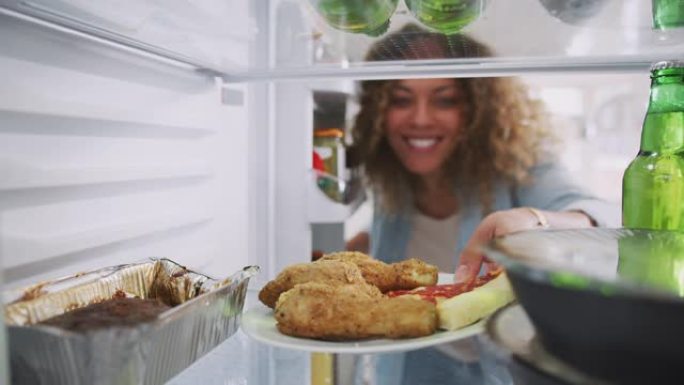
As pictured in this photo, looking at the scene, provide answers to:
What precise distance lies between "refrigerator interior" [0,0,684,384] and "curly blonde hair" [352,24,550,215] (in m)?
0.31

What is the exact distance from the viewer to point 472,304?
2.29 feet

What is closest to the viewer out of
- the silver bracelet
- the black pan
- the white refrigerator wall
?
the black pan

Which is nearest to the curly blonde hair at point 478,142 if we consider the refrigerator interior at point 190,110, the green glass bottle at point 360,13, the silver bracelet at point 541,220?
the refrigerator interior at point 190,110

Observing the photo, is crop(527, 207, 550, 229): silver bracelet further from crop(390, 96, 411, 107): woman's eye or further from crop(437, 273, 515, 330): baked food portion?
crop(390, 96, 411, 107): woman's eye

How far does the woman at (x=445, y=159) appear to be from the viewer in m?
1.64

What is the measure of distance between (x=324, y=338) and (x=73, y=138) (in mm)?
365

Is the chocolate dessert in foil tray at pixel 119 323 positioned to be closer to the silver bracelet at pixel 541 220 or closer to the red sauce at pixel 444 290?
the red sauce at pixel 444 290

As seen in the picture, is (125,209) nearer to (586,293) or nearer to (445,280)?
(445,280)

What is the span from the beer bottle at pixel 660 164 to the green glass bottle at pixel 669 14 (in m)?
0.11

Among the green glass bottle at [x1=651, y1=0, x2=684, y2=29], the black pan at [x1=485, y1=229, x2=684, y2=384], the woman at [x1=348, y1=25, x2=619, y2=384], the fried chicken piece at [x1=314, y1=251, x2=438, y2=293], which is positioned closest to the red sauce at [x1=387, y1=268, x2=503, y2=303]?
the fried chicken piece at [x1=314, y1=251, x2=438, y2=293]

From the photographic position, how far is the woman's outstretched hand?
3.12 feet

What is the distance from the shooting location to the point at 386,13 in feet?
2.75

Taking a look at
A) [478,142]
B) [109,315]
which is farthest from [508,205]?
[109,315]

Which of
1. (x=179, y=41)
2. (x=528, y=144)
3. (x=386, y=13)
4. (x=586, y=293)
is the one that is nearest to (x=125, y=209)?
(x=179, y=41)
